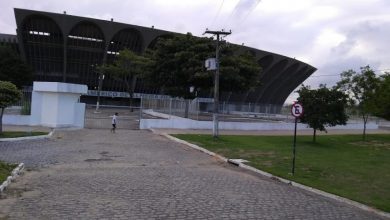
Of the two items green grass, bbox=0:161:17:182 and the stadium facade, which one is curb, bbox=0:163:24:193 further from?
the stadium facade

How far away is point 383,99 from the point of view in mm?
34375

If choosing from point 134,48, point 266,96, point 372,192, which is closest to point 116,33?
point 134,48

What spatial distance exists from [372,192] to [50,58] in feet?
234

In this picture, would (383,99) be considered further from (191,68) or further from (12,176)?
(12,176)

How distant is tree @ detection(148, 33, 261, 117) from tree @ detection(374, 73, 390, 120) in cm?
1023

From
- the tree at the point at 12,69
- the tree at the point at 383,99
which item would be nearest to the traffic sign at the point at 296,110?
the tree at the point at 383,99

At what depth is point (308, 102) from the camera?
29.5m

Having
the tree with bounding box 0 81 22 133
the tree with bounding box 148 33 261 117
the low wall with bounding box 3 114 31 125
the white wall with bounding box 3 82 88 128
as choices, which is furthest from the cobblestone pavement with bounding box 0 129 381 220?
the tree with bounding box 148 33 261 117

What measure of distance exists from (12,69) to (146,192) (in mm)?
58105

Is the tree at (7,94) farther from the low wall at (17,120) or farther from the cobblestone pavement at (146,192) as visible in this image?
the low wall at (17,120)

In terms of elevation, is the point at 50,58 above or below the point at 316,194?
above

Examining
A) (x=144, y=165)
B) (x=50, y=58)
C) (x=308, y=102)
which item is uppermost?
(x=50, y=58)

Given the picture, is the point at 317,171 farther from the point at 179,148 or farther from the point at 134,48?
the point at 134,48

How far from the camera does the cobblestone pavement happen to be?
8.98 metres
